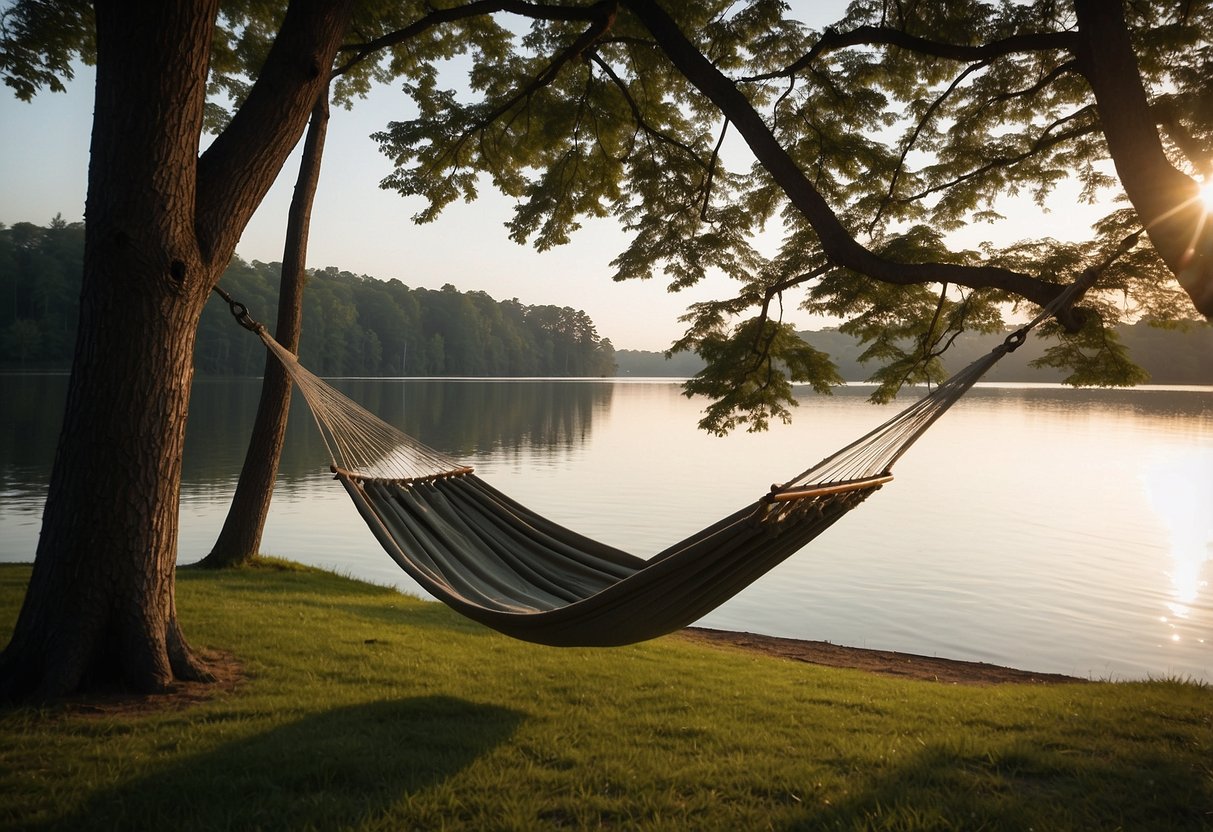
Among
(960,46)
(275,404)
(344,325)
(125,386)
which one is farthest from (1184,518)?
(344,325)

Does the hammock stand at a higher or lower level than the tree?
lower

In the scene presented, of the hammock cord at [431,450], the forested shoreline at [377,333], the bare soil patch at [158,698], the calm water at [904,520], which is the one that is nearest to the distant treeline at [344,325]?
the forested shoreline at [377,333]

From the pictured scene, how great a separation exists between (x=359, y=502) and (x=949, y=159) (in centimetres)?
354

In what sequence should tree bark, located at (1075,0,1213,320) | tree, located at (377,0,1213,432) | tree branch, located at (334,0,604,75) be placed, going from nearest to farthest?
tree bark, located at (1075,0,1213,320)
tree branch, located at (334,0,604,75)
tree, located at (377,0,1213,432)

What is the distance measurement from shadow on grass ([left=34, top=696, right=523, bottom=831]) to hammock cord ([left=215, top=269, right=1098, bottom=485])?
0.97 m

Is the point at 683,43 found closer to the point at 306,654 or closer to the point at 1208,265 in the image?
the point at 1208,265

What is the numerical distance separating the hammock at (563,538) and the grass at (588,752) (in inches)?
13.2

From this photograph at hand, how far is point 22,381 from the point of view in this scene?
2875 cm

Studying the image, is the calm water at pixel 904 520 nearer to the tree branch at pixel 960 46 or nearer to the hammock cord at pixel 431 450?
the hammock cord at pixel 431 450

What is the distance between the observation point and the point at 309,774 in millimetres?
1904

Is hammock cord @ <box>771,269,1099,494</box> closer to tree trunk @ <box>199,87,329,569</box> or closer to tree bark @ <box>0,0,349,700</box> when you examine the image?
tree bark @ <box>0,0,349,700</box>

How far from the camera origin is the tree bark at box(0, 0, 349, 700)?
7.71ft

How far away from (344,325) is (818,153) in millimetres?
44153

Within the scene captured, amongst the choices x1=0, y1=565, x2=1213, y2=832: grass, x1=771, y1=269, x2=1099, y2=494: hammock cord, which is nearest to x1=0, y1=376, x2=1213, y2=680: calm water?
x1=0, y1=565, x2=1213, y2=832: grass
